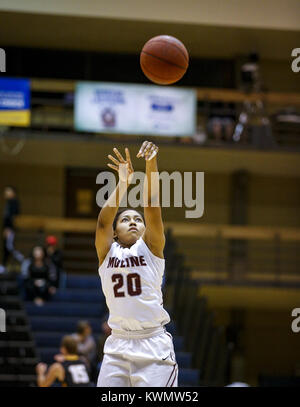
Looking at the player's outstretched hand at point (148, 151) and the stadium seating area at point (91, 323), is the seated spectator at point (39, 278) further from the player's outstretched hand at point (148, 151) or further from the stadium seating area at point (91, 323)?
the player's outstretched hand at point (148, 151)

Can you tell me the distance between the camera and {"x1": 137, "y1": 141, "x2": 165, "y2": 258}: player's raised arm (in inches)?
218

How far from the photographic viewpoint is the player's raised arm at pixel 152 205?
5527mm

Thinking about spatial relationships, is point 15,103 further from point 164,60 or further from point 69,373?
point 164,60

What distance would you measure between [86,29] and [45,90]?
73.0 inches

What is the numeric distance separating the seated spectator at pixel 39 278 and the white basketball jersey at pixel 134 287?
25.7ft

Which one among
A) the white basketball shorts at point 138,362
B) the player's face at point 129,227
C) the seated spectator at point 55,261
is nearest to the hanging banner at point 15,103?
the seated spectator at point 55,261

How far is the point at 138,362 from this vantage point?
17.5 feet

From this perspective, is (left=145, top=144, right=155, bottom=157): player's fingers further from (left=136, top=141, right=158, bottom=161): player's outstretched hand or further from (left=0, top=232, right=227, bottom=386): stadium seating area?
(left=0, top=232, right=227, bottom=386): stadium seating area

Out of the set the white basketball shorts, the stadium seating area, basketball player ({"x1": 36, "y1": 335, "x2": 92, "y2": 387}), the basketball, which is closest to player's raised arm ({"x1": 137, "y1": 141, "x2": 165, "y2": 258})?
the white basketball shorts

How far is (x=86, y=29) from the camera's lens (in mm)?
17938

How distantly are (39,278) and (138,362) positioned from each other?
8.25 meters
